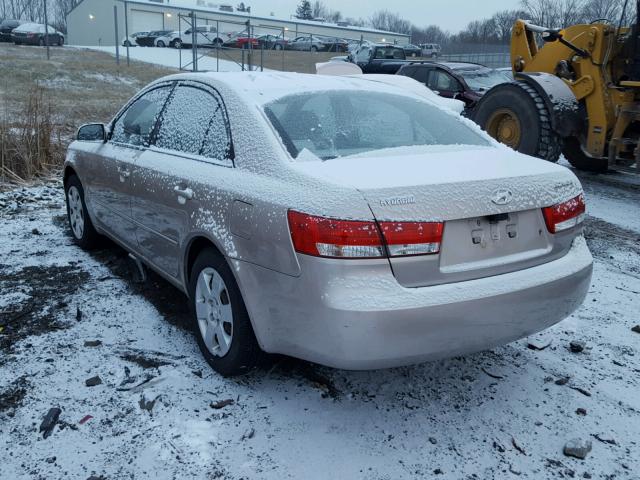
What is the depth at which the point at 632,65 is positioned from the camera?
765 centimetres

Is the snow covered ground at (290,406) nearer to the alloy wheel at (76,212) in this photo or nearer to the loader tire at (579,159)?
the alloy wheel at (76,212)

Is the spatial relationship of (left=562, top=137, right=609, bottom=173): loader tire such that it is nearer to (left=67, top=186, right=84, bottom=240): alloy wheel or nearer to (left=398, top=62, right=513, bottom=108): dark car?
(left=398, top=62, right=513, bottom=108): dark car

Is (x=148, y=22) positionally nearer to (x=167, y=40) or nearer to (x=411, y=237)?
(x=167, y=40)

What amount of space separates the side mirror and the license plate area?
10.4ft

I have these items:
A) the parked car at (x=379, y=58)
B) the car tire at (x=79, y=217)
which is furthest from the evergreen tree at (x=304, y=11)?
the car tire at (x=79, y=217)

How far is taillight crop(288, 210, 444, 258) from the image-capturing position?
2422mm

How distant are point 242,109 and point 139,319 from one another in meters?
1.61

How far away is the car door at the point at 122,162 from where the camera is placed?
4.06 m

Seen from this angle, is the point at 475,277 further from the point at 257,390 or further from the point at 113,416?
the point at 113,416

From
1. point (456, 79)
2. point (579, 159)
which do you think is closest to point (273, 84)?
point (579, 159)

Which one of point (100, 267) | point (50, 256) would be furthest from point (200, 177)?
point (50, 256)

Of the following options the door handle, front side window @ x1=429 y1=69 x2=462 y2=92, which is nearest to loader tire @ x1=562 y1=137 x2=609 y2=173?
front side window @ x1=429 y1=69 x2=462 y2=92

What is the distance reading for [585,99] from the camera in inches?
320

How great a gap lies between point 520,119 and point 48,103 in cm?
676
